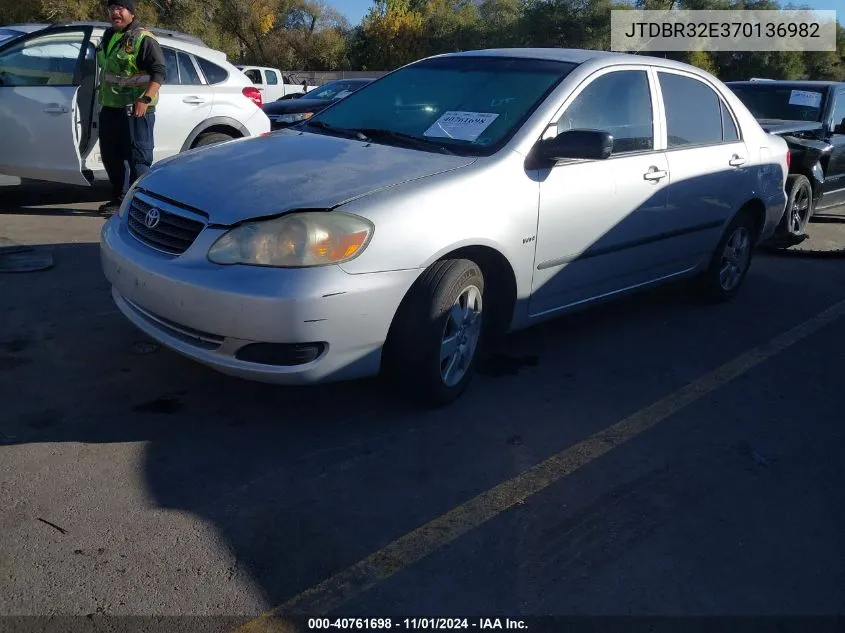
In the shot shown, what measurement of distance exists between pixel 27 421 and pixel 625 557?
2.43 meters

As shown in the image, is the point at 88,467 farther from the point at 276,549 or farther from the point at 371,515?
the point at 371,515

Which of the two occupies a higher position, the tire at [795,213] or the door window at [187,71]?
the door window at [187,71]

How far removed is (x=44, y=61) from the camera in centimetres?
745

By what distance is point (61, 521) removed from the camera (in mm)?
2840

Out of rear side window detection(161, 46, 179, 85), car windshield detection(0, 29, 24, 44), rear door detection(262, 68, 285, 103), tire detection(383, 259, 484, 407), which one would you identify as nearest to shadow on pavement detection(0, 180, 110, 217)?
rear side window detection(161, 46, 179, 85)

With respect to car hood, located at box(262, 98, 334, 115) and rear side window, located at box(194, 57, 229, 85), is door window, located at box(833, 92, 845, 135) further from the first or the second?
car hood, located at box(262, 98, 334, 115)

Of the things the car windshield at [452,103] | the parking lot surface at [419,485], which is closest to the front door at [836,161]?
the parking lot surface at [419,485]

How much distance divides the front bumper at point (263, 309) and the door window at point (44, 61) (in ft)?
15.1

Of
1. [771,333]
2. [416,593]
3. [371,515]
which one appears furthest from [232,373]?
[771,333]

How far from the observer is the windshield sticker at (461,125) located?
416 centimetres

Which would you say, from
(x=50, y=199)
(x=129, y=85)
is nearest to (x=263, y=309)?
(x=129, y=85)

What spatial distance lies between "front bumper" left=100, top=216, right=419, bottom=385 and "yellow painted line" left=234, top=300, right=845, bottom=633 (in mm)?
773

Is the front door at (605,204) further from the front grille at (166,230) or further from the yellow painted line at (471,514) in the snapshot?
the front grille at (166,230)

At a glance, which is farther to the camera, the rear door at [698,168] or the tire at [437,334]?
the rear door at [698,168]
